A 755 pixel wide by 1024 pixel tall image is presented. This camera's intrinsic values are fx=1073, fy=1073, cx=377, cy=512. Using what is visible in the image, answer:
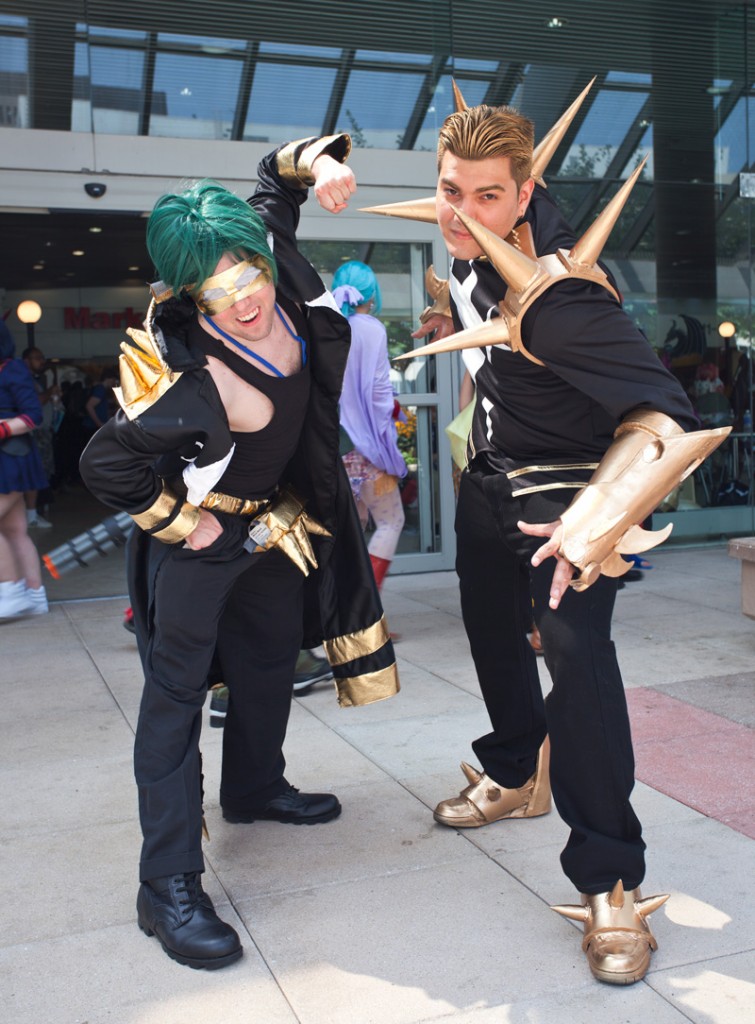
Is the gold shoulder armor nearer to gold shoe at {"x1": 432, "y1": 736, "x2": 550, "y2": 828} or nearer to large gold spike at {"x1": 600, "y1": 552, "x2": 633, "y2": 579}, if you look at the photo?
large gold spike at {"x1": 600, "y1": 552, "x2": 633, "y2": 579}

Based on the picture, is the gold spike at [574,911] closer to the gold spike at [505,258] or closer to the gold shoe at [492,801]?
the gold shoe at [492,801]

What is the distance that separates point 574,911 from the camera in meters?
2.39

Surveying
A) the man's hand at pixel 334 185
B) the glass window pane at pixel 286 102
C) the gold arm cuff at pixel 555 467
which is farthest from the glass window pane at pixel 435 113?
the gold arm cuff at pixel 555 467

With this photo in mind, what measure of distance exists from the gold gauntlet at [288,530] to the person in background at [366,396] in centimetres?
197

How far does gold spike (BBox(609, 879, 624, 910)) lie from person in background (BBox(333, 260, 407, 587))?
2811mm

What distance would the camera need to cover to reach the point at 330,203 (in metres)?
2.53

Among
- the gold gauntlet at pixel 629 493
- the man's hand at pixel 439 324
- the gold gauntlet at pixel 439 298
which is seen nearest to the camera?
the gold gauntlet at pixel 629 493

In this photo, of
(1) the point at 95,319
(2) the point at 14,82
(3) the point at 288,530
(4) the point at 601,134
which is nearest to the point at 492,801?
(3) the point at 288,530

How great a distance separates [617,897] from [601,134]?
6716 mm

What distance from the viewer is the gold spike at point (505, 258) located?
2.25 metres

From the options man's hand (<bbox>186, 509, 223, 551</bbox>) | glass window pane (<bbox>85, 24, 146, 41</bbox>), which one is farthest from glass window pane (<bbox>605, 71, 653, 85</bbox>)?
man's hand (<bbox>186, 509, 223, 551</bbox>)

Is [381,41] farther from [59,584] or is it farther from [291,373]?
[291,373]

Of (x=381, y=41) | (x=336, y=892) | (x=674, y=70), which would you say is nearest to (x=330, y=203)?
(x=336, y=892)

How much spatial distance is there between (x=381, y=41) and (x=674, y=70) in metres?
2.38
